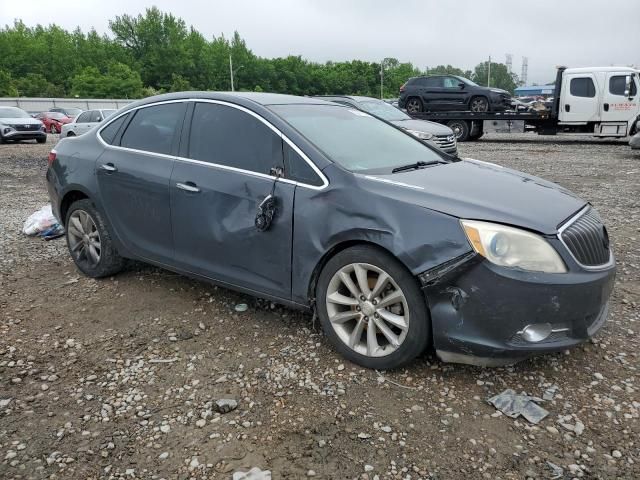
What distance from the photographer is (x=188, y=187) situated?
374 cm

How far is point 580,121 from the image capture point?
56.3 ft

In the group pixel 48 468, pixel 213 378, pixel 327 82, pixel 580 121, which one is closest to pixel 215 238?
pixel 213 378

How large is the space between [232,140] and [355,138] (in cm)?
88

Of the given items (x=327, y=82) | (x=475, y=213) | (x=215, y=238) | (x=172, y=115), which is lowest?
(x=215, y=238)

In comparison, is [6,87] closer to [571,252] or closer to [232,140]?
[232,140]

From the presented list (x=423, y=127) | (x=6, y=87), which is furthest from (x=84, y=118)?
(x=6, y=87)

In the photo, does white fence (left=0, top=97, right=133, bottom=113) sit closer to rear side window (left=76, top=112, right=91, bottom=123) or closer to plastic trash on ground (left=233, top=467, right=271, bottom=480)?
rear side window (left=76, top=112, right=91, bottom=123)

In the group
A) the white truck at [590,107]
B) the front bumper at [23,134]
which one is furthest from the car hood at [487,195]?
the front bumper at [23,134]

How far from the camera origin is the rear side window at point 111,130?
4465mm

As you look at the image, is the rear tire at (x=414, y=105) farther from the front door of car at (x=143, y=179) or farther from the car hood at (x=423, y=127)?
the front door of car at (x=143, y=179)

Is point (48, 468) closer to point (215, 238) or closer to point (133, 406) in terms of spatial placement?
point (133, 406)

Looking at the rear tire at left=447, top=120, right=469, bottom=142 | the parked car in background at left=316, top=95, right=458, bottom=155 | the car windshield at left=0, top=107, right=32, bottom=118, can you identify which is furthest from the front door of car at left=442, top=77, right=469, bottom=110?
the car windshield at left=0, top=107, right=32, bottom=118

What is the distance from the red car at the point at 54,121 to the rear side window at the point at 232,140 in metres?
29.6

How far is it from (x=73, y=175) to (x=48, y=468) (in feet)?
9.37
